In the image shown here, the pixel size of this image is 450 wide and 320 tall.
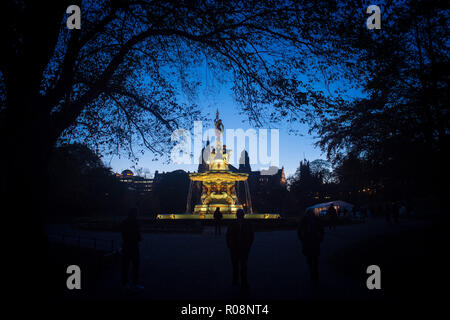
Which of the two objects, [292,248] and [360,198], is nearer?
[292,248]

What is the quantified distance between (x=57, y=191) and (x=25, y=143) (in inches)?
1552

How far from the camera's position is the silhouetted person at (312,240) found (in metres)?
6.97

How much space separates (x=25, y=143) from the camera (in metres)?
5.60

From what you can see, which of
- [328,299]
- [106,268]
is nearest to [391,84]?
[328,299]

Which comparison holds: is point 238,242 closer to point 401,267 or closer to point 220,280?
point 220,280

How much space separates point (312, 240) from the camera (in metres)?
7.05

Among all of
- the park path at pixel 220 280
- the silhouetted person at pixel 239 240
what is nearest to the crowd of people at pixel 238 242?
the silhouetted person at pixel 239 240

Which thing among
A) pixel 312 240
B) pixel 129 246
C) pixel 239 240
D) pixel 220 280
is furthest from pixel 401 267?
pixel 129 246

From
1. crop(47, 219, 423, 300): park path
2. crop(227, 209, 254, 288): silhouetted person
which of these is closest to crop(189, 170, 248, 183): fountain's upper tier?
crop(47, 219, 423, 300): park path

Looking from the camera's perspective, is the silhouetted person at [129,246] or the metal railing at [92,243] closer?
the silhouetted person at [129,246]

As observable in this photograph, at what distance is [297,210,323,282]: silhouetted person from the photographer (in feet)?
22.9

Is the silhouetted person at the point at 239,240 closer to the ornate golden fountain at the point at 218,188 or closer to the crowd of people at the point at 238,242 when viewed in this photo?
the crowd of people at the point at 238,242
